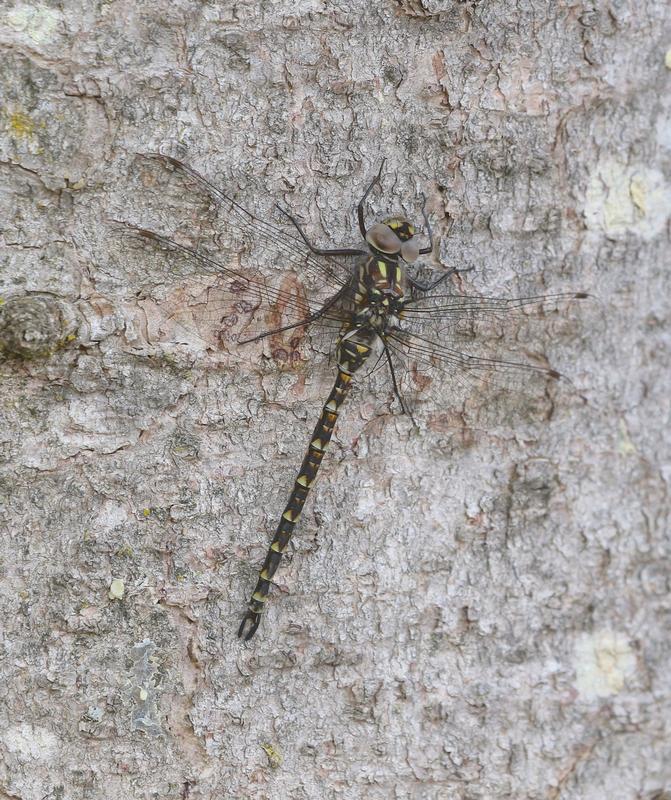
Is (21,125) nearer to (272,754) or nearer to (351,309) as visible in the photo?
(351,309)

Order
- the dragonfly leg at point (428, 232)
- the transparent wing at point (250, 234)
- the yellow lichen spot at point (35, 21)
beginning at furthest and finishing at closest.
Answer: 1. the dragonfly leg at point (428, 232)
2. the transparent wing at point (250, 234)
3. the yellow lichen spot at point (35, 21)

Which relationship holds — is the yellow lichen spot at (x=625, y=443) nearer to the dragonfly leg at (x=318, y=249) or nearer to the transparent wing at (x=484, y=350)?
the transparent wing at (x=484, y=350)

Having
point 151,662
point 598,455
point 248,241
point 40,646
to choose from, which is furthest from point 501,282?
point 40,646

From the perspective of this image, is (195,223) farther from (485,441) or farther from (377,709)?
(377,709)

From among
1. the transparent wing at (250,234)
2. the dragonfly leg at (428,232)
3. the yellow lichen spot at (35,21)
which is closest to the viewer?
the yellow lichen spot at (35,21)

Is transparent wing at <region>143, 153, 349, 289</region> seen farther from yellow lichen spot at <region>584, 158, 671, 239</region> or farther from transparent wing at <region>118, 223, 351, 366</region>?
yellow lichen spot at <region>584, 158, 671, 239</region>

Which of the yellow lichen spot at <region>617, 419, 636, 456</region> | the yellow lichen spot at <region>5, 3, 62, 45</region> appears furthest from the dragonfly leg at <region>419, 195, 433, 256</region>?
the yellow lichen spot at <region>5, 3, 62, 45</region>

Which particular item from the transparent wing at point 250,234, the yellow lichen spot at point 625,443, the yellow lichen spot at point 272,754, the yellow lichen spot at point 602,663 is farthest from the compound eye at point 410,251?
the yellow lichen spot at point 272,754

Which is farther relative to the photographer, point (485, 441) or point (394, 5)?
point (485, 441)
